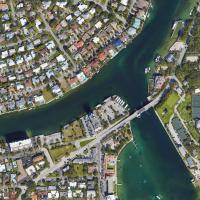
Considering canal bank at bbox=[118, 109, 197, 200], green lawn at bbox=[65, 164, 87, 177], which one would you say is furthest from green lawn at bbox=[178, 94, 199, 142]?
green lawn at bbox=[65, 164, 87, 177]

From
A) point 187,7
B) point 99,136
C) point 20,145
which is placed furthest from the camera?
point 187,7

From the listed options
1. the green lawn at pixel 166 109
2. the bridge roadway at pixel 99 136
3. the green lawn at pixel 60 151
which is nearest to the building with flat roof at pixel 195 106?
the green lawn at pixel 166 109

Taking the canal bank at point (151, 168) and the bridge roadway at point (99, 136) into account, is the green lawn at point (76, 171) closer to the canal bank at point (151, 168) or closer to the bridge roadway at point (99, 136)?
the bridge roadway at point (99, 136)

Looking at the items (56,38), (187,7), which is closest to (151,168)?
(56,38)

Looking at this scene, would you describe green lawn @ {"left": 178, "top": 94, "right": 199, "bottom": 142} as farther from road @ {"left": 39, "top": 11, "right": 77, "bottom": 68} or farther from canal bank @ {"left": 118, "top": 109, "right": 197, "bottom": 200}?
Result: road @ {"left": 39, "top": 11, "right": 77, "bottom": 68}

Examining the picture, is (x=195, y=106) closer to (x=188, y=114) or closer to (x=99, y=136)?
(x=188, y=114)

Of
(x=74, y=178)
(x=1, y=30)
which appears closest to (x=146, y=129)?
(x=74, y=178)

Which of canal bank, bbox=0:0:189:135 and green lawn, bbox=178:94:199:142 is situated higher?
canal bank, bbox=0:0:189:135

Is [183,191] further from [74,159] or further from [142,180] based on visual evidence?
[74,159]
